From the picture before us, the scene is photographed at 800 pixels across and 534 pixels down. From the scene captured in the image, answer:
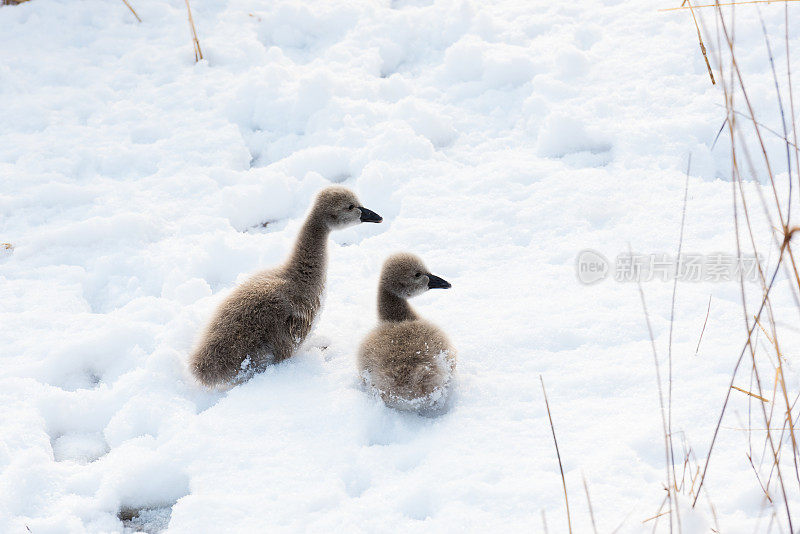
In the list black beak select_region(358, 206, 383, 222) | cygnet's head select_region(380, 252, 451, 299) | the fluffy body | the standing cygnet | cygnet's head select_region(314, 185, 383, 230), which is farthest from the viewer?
black beak select_region(358, 206, 383, 222)

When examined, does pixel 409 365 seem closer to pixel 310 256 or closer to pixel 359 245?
pixel 310 256

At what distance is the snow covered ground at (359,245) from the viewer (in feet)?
9.61

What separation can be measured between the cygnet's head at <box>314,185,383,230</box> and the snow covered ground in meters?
0.58

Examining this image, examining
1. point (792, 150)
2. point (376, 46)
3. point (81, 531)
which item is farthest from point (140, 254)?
point (792, 150)

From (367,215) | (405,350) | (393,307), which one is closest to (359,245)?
(367,215)

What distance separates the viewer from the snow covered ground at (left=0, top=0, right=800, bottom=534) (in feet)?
9.61

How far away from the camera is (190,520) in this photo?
2.81 meters

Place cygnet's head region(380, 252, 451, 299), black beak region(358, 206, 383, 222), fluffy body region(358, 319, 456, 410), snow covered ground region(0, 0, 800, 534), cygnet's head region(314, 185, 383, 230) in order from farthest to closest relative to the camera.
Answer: black beak region(358, 206, 383, 222), cygnet's head region(314, 185, 383, 230), cygnet's head region(380, 252, 451, 299), fluffy body region(358, 319, 456, 410), snow covered ground region(0, 0, 800, 534)

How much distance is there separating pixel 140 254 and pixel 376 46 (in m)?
3.36

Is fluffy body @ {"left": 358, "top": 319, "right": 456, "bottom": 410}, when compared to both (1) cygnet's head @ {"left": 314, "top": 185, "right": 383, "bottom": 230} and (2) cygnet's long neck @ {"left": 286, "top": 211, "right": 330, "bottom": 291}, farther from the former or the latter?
(1) cygnet's head @ {"left": 314, "top": 185, "right": 383, "bottom": 230}

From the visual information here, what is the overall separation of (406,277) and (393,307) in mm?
225

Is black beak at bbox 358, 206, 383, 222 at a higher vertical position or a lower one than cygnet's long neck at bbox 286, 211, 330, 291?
higher

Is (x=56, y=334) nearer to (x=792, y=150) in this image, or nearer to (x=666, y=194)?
(x=666, y=194)

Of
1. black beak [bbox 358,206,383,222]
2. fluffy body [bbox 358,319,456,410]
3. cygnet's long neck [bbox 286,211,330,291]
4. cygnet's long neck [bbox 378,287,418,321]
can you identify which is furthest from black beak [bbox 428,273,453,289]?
cygnet's long neck [bbox 286,211,330,291]
